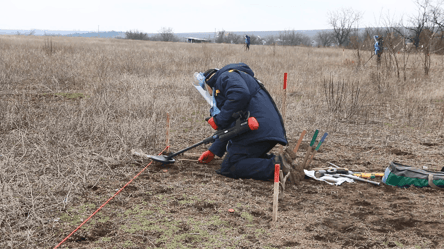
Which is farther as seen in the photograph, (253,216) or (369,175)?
(369,175)

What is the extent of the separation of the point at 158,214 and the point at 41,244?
3.01 ft

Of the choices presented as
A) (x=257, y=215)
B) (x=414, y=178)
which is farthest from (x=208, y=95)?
(x=414, y=178)

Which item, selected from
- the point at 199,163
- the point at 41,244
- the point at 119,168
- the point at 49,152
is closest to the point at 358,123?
the point at 199,163

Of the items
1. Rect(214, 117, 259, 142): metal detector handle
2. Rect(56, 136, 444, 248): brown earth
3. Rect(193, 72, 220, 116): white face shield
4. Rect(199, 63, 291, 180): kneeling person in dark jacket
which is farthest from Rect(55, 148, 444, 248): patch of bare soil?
Rect(193, 72, 220, 116): white face shield

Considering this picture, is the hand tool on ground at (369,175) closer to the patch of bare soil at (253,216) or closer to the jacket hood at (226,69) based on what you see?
the patch of bare soil at (253,216)

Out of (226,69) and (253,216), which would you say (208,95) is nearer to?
(226,69)

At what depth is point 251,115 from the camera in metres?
3.80

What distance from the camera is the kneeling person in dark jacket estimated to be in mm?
3709

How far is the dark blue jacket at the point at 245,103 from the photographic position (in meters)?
3.69

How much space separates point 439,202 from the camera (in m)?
3.30

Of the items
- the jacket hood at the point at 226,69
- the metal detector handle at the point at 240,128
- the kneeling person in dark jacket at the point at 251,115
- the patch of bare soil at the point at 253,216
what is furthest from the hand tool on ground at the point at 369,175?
the jacket hood at the point at 226,69

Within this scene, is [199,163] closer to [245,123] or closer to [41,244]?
[245,123]

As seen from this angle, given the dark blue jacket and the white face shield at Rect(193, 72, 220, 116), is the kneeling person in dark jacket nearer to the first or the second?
the dark blue jacket

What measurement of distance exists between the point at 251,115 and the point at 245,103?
16 centimetres
